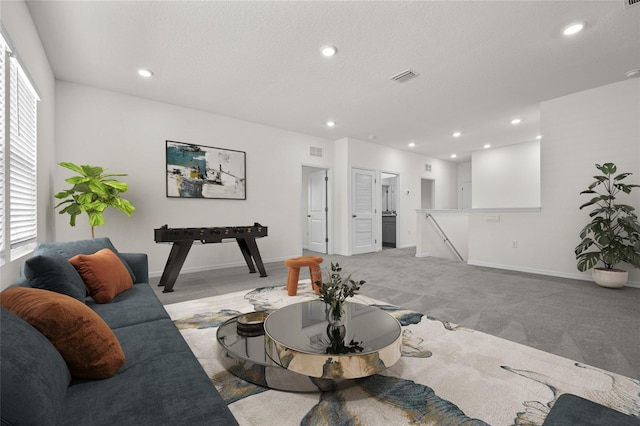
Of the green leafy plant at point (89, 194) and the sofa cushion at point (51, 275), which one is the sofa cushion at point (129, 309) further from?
the green leafy plant at point (89, 194)

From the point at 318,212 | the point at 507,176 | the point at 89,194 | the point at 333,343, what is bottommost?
the point at 333,343

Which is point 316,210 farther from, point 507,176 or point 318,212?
point 507,176

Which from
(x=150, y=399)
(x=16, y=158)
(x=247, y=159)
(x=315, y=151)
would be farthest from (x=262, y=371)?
(x=315, y=151)

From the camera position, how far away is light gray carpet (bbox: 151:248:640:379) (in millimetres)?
2204

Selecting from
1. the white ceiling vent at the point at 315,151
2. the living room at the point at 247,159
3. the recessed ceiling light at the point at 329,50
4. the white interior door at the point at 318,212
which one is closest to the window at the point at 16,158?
the living room at the point at 247,159

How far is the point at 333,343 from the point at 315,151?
5.57 meters

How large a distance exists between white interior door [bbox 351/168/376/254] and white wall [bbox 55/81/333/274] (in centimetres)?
154

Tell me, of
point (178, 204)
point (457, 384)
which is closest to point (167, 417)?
point (457, 384)

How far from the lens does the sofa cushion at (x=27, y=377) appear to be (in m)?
0.63

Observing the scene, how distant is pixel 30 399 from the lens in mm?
680

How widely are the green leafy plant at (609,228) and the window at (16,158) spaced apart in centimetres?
600

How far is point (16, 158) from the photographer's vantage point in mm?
2365

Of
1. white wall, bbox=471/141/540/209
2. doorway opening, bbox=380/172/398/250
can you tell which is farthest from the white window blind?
white wall, bbox=471/141/540/209

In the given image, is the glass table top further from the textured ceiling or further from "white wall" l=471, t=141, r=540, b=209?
"white wall" l=471, t=141, r=540, b=209
